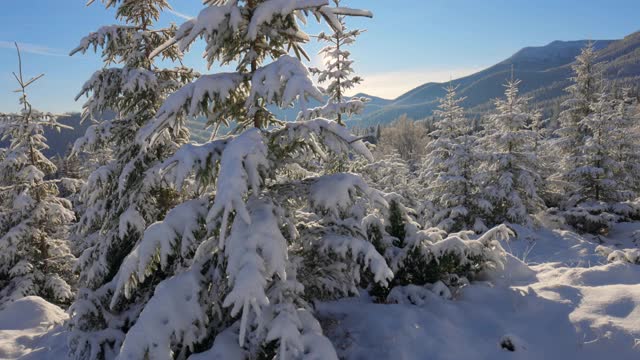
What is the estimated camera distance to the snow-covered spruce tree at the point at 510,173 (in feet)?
52.4

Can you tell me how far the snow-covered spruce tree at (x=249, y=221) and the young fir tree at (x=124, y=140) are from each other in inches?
121

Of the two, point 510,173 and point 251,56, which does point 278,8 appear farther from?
point 510,173

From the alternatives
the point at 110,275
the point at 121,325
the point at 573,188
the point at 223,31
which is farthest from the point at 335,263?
the point at 573,188

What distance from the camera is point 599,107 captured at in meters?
18.5

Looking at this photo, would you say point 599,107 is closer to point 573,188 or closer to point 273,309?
point 573,188

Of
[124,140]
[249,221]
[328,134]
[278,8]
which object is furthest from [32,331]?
[278,8]

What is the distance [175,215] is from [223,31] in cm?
202

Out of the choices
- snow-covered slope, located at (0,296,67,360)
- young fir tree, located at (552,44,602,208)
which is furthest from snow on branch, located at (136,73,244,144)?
young fir tree, located at (552,44,602,208)

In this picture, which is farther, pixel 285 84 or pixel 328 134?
pixel 328 134

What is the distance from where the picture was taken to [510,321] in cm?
520

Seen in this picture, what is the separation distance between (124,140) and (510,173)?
1475 cm

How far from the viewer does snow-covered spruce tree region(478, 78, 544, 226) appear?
16.0m

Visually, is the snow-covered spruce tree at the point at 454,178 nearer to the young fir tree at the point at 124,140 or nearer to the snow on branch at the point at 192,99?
the young fir tree at the point at 124,140

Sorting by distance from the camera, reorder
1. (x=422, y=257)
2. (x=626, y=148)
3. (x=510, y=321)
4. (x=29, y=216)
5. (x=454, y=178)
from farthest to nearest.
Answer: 1. (x=626, y=148)
2. (x=454, y=178)
3. (x=29, y=216)
4. (x=422, y=257)
5. (x=510, y=321)
